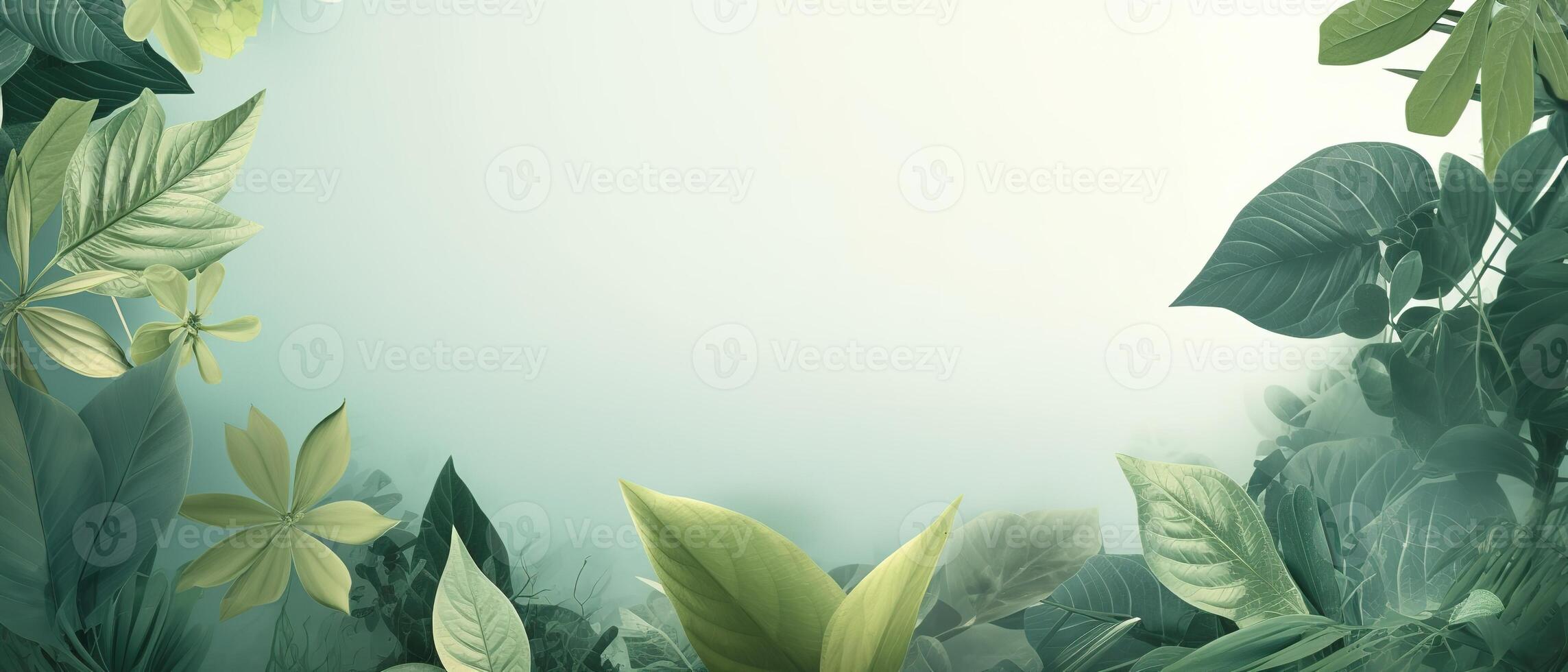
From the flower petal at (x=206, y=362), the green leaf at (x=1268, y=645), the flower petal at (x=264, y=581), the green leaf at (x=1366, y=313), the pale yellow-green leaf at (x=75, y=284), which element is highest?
the pale yellow-green leaf at (x=75, y=284)

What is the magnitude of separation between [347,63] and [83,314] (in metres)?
0.24

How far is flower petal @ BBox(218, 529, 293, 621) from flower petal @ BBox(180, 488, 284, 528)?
0.05ft

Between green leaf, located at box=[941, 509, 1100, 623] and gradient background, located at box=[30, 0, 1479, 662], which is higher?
gradient background, located at box=[30, 0, 1479, 662]

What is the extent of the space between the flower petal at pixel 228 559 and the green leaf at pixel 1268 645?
0.57 metres

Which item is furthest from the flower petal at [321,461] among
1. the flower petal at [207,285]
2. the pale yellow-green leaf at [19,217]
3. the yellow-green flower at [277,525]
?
the pale yellow-green leaf at [19,217]

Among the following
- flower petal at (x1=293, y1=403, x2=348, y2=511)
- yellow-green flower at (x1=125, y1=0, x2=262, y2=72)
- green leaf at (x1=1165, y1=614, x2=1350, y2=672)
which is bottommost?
green leaf at (x1=1165, y1=614, x2=1350, y2=672)

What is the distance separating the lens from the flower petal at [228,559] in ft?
1.83

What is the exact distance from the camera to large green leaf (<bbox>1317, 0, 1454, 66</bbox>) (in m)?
0.56

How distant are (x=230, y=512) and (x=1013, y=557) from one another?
1.61ft

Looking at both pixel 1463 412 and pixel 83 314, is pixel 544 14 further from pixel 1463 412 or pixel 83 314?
pixel 1463 412

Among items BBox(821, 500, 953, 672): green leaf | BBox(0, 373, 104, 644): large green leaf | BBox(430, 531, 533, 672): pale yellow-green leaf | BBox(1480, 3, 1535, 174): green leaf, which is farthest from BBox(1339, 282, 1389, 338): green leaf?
BBox(0, 373, 104, 644): large green leaf

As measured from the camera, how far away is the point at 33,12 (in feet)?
1.94

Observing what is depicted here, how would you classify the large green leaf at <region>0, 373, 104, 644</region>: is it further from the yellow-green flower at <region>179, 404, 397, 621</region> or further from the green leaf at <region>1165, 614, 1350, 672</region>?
the green leaf at <region>1165, 614, 1350, 672</region>

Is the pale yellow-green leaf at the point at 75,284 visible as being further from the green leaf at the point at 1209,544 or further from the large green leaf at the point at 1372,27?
the large green leaf at the point at 1372,27
